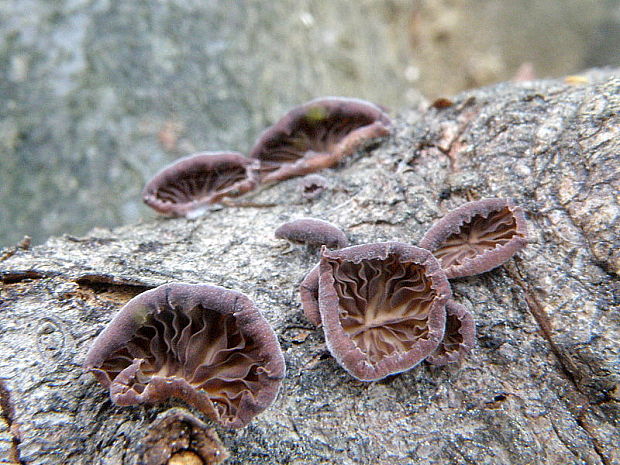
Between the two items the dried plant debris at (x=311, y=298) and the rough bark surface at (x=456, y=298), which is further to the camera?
the dried plant debris at (x=311, y=298)

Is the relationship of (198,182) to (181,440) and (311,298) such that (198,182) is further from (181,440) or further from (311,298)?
(181,440)

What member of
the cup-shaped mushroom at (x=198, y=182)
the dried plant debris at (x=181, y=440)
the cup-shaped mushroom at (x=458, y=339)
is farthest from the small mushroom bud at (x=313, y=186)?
the dried plant debris at (x=181, y=440)

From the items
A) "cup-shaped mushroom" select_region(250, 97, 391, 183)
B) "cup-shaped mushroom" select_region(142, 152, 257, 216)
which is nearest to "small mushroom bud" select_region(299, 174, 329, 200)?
"cup-shaped mushroom" select_region(250, 97, 391, 183)

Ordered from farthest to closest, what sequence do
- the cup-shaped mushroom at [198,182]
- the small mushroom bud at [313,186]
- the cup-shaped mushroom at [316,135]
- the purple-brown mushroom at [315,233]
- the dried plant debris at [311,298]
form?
the cup-shaped mushroom at [316,135]
the cup-shaped mushroom at [198,182]
the small mushroom bud at [313,186]
the purple-brown mushroom at [315,233]
the dried plant debris at [311,298]

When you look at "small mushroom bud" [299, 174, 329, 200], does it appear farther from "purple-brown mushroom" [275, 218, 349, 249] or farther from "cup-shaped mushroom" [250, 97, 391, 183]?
"purple-brown mushroom" [275, 218, 349, 249]

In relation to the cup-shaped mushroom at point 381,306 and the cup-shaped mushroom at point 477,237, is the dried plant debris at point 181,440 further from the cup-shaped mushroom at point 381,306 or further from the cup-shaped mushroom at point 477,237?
the cup-shaped mushroom at point 477,237

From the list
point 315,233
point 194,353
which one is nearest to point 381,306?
point 315,233

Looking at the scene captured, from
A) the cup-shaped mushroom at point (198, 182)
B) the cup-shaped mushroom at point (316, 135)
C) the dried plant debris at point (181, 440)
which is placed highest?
the cup-shaped mushroom at point (316, 135)
